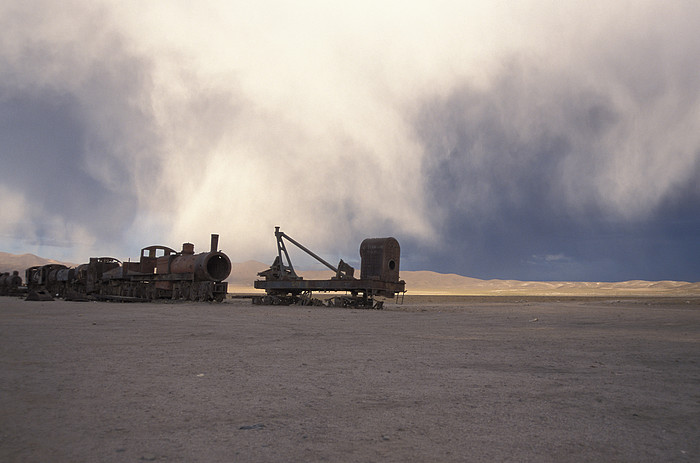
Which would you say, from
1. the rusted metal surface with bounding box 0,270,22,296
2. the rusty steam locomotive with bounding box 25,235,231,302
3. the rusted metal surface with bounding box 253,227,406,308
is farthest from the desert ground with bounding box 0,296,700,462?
the rusted metal surface with bounding box 0,270,22,296

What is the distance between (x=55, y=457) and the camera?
3.14 meters

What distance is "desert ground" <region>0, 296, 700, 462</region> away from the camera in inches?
Result: 132

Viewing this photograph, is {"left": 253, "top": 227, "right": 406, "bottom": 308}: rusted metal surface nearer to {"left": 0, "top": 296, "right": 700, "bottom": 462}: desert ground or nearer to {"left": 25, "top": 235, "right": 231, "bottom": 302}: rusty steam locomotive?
{"left": 25, "top": 235, "right": 231, "bottom": 302}: rusty steam locomotive

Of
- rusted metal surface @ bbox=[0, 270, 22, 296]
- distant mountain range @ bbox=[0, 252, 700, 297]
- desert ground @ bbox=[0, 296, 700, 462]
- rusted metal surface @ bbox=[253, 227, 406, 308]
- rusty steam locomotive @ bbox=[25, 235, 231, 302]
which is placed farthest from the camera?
distant mountain range @ bbox=[0, 252, 700, 297]

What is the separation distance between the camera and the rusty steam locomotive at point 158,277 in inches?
1156

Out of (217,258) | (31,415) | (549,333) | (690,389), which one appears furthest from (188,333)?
(217,258)

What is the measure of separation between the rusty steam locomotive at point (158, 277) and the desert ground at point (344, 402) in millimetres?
21000

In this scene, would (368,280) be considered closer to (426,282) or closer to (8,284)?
(8,284)

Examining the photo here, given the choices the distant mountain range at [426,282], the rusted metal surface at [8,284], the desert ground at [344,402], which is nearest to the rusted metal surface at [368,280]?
the desert ground at [344,402]

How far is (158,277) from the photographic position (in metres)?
32.8

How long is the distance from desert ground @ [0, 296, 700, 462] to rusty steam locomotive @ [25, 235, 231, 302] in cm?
2100

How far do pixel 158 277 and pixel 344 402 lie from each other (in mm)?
31322

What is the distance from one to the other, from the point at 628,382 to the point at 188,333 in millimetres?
8654

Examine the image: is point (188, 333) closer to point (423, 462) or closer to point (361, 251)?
point (423, 462)
